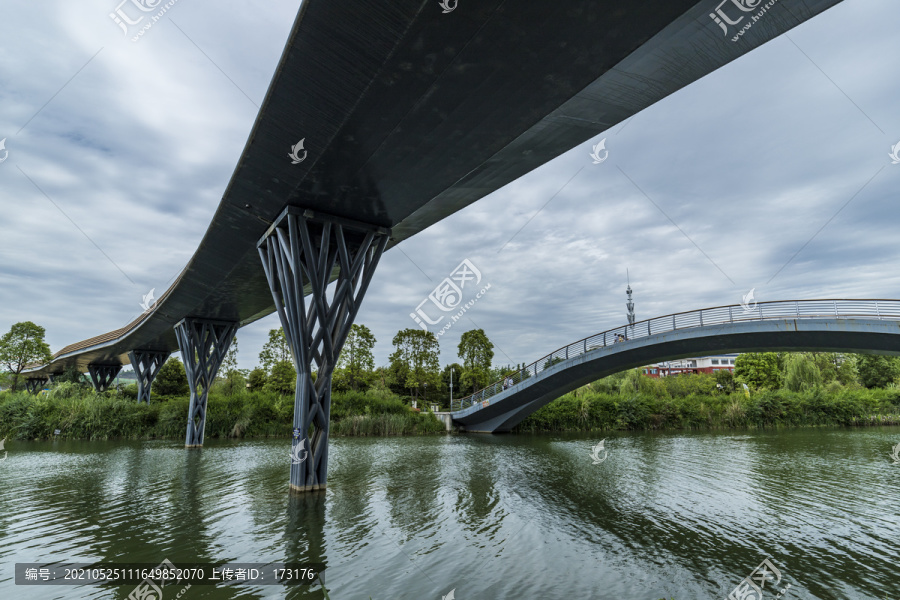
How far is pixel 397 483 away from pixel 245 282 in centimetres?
957

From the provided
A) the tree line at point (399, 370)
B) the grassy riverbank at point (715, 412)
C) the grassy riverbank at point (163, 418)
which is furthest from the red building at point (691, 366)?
the grassy riverbank at point (163, 418)

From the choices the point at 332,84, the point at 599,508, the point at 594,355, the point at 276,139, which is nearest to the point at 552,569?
the point at 599,508

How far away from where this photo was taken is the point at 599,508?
827cm

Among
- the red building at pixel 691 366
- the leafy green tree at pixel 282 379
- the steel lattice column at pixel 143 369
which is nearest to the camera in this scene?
the steel lattice column at pixel 143 369

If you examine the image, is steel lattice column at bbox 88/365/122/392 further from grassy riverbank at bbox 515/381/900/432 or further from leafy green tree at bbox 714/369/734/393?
leafy green tree at bbox 714/369/734/393

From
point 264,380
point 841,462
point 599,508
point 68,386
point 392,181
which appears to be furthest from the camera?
point 264,380

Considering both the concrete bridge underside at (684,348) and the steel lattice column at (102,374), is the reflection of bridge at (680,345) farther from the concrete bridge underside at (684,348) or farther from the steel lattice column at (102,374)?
the steel lattice column at (102,374)

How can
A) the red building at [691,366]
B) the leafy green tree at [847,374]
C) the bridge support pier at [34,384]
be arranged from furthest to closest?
the red building at [691,366] < the bridge support pier at [34,384] < the leafy green tree at [847,374]

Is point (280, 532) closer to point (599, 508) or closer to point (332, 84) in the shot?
point (599, 508)

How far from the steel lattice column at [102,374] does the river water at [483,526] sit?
1171 inches

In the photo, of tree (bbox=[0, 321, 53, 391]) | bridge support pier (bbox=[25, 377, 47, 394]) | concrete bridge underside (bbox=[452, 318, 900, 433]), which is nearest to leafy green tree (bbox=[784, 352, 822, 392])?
concrete bridge underside (bbox=[452, 318, 900, 433])

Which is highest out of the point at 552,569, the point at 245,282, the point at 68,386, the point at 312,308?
the point at 245,282

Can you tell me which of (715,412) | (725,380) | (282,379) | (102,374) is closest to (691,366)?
(725,380)

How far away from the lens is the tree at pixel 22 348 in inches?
1576
